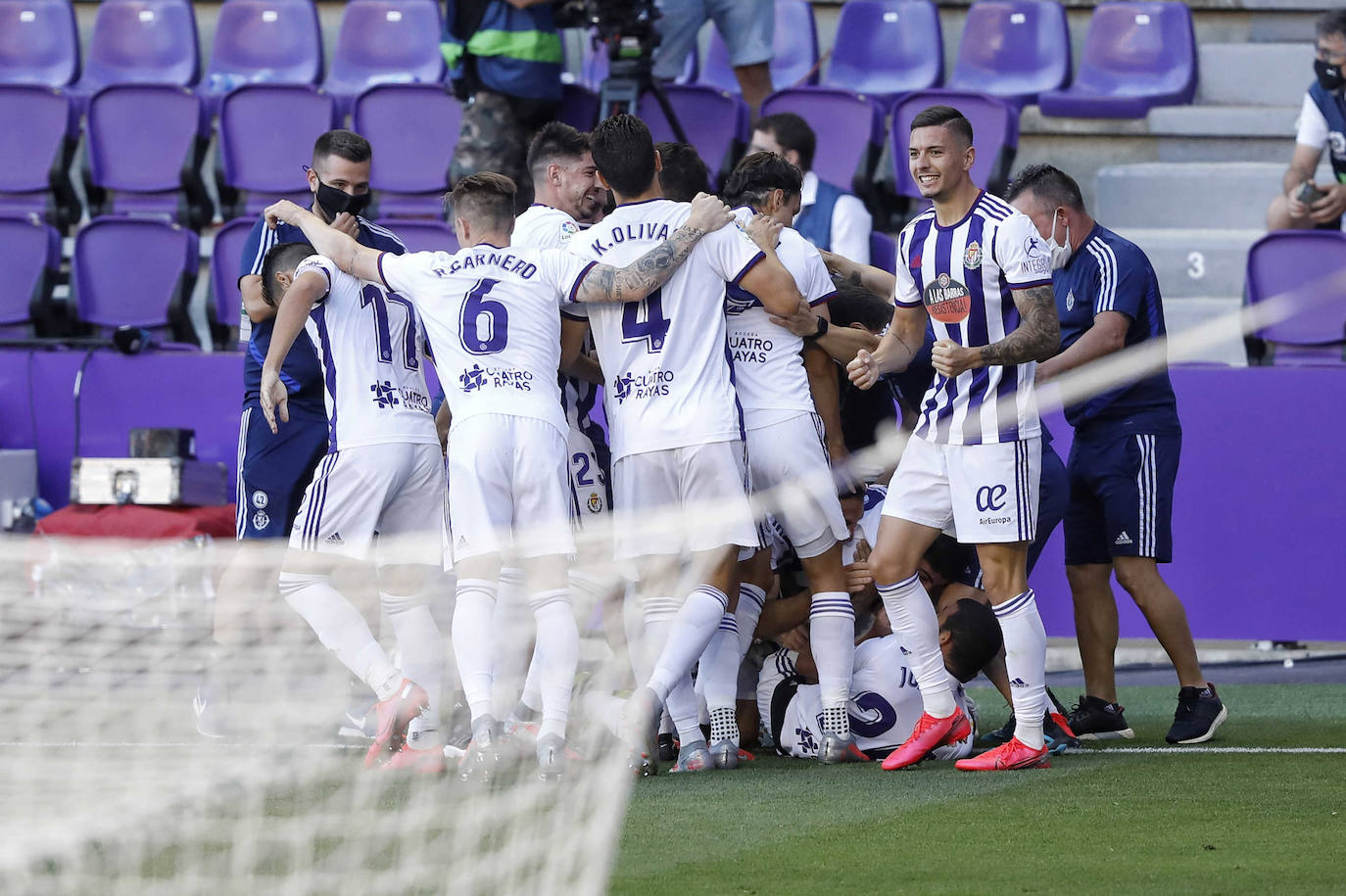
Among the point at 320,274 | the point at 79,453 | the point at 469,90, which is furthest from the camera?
the point at 469,90

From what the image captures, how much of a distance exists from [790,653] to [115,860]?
263 centimetres

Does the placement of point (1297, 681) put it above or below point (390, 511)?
below

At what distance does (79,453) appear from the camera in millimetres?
8570

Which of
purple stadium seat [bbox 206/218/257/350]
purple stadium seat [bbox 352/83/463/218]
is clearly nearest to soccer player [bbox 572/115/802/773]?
purple stadium seat [bbox 206/218/257/350]

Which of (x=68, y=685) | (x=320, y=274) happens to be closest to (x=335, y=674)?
(x=68, y=685)

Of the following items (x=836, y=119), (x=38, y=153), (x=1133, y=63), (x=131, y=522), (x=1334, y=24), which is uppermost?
(x=1133, y=63)

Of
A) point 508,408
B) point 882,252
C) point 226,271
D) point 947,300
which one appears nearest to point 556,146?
point 508,408

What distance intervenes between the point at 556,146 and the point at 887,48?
19.0 feet

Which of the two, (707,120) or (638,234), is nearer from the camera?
(638,234)

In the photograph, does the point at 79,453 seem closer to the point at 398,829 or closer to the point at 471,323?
the point at 471,323

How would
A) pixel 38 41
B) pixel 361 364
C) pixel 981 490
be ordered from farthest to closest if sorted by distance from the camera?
pixel 38 41 < pixel 361 364 < pixel 981 490

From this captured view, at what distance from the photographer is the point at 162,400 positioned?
8.54 meters

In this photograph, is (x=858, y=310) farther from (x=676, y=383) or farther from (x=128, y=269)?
(x=128, y=269)

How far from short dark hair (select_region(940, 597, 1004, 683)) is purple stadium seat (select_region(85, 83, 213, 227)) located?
20.2 feet
